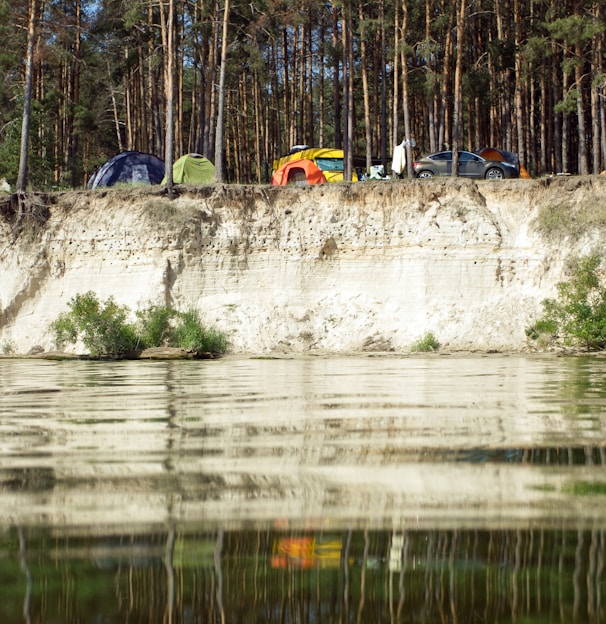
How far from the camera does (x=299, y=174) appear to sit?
110 ft

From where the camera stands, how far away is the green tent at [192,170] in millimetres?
34500

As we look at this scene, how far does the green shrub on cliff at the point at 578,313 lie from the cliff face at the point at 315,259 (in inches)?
34.6

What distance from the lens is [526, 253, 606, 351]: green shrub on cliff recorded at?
26078 mm

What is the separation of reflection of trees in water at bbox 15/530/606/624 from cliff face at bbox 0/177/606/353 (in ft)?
79.2

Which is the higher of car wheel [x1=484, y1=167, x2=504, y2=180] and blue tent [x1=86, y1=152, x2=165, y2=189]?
blue tent [x1=86, y1=152, x2=165, y2=189]

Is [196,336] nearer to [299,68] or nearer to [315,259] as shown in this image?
[315,259]

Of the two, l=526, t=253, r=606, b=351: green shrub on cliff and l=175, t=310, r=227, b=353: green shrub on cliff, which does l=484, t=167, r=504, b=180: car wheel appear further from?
l=175, t=310, r=227, b=353: green shrub on cliff

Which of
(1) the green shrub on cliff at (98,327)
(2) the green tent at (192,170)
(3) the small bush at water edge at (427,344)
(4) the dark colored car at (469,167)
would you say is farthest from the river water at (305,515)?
(2) the green tent at (192,170)

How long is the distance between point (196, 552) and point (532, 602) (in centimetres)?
146

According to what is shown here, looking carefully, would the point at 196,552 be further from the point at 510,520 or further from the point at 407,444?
the point at 407,444

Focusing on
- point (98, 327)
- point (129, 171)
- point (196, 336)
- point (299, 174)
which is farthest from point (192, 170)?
point (98, 327)

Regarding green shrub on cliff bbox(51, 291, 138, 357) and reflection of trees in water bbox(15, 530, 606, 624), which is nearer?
reflection of trees in water bbox(15, 530, 606, 624)

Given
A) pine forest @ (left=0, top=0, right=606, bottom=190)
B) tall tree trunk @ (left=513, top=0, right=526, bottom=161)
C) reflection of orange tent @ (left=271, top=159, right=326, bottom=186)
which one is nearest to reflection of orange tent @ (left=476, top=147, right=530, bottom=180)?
tall tree trunk @ (left=513, top=0, right=526, bottom=161)

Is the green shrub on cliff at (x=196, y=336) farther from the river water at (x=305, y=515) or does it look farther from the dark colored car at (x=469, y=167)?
the river water at (x=305, y=515)
